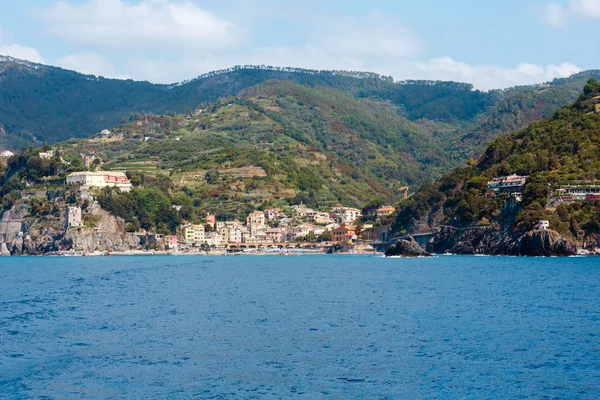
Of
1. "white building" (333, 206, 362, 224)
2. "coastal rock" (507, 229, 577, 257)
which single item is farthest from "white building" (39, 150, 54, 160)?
"coastal rock" (507, 229, 577, 257)

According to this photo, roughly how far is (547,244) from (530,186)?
10280 mm

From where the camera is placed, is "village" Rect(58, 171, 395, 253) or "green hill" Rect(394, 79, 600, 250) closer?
"green hill" Rect(394, 79, 600, 250)

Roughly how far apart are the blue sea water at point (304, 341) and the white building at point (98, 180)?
92149 millimetres

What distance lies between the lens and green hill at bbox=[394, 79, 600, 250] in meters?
97.9

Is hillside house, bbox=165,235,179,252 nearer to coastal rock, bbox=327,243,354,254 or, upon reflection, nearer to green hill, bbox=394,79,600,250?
coastal rock, bbox=327,243,354,254

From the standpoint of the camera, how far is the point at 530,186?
10300cm

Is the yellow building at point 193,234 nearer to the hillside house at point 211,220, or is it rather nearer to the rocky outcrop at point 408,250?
the hillside house at point 211,220

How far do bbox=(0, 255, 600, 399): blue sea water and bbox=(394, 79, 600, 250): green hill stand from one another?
39.1 meters

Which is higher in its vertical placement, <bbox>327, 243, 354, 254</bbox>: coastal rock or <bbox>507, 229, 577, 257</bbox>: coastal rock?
<bbox>507, 229, 577, 257</bbox>: coastal rock

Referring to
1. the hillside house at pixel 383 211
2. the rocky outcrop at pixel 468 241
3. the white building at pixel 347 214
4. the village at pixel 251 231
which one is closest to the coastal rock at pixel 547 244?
the rocky outcrop at pixel 468 241

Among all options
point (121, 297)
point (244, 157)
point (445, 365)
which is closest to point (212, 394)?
point (445, 365)

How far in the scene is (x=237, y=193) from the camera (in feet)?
586

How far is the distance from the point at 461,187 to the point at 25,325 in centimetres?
9569

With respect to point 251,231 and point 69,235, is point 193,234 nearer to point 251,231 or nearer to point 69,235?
point 251,231
